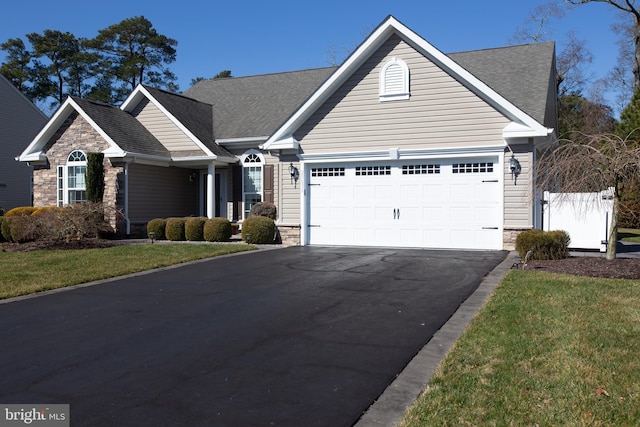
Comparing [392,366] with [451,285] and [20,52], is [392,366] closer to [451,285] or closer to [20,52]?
[451,285]

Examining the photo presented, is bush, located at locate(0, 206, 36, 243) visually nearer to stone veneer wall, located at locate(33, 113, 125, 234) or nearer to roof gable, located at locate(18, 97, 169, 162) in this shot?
stone veneer wall, located at locate(33, 113, 125, 234)

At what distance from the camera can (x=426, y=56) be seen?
15.3 m

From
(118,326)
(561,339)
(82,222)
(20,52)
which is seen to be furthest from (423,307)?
(20,52)

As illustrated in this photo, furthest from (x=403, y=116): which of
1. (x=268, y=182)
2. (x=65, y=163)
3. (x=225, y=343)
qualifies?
(x=65, y=163)

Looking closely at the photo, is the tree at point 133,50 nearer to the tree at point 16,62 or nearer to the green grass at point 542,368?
the tree at point 16,62

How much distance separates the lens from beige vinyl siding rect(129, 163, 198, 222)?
65.6 ft

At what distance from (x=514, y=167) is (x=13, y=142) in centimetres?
2744

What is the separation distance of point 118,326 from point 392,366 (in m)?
3.62

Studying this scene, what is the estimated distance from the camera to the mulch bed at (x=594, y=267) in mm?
9883

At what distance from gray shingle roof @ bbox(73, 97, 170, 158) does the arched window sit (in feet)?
30.3

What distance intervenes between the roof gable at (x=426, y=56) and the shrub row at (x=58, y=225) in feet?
20.0

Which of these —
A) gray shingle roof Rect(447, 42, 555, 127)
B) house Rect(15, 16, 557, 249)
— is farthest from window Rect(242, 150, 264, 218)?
gray shingle roof Rect(447, 42, 555, 127)

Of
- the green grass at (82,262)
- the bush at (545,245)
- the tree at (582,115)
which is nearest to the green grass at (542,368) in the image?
the bush at (545,245)

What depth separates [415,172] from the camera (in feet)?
51.1
